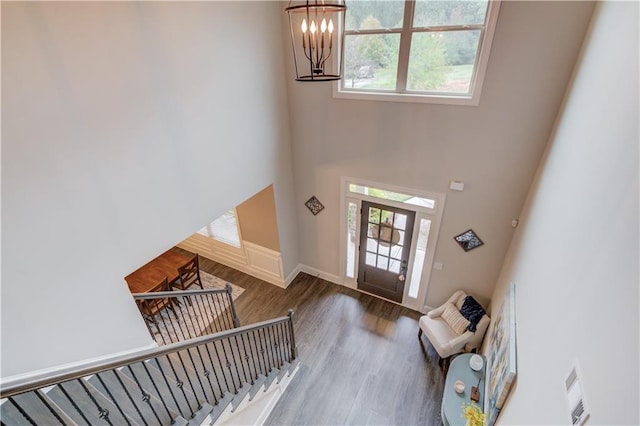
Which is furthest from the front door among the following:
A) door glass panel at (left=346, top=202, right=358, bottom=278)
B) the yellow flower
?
the yellow flower

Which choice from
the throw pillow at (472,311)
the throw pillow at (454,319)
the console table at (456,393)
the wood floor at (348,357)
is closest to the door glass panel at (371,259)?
the wood floor at (348,357)

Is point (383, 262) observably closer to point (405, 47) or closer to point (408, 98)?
point (408, 98)

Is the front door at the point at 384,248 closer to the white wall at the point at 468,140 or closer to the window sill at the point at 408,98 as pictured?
the white wall at the point at 468,140

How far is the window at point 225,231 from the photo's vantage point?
6.27 meters

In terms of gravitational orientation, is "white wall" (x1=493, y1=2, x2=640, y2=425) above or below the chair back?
above

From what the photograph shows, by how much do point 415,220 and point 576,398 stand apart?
3340 mm

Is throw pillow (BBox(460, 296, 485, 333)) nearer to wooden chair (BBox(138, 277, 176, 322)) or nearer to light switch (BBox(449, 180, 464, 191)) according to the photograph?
light switch (BBox(449, 180, 464, 191))

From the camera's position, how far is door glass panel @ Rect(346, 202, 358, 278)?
5.17 m

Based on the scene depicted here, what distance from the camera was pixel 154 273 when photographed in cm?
523

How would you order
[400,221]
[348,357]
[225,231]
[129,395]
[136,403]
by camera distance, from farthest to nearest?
1. [225,231]
2. [400,221]
3. [348,357]
4. [136,403]
5. [129,395]

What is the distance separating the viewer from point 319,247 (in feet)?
19.2

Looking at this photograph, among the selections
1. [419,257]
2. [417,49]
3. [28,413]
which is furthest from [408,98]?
[28,413]

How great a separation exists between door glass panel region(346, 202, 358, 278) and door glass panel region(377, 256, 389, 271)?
464 mm

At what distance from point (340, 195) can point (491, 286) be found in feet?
8.56
